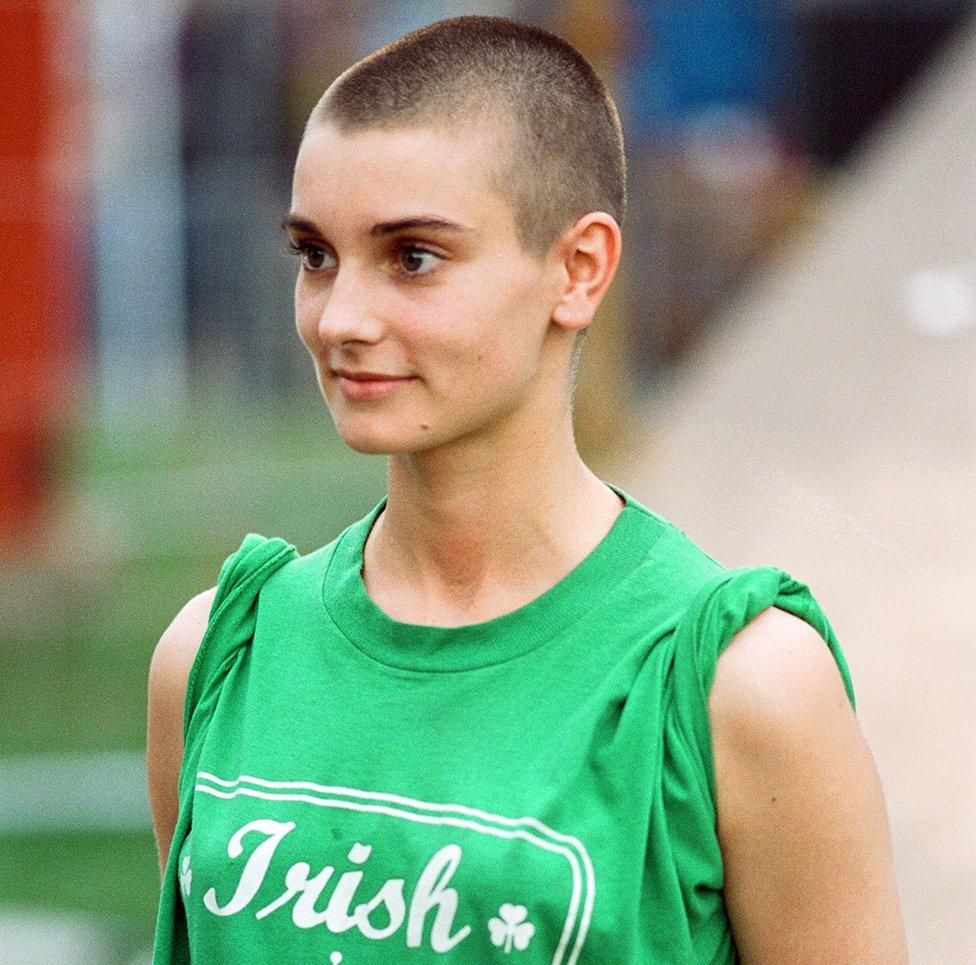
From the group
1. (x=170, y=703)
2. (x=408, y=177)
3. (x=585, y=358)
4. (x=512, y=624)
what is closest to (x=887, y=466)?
(x=170, y=703)

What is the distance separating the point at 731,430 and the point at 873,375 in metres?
0.49

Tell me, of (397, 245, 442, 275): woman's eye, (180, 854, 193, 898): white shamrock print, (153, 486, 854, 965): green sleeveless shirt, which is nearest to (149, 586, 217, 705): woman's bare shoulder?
(153, 486, 854, 965): green sleeveless shirt

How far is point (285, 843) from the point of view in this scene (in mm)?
2045

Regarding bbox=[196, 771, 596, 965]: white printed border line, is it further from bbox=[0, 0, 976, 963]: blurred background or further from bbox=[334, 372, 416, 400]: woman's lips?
bbox=[0, 0, 976, 963]: blurred background

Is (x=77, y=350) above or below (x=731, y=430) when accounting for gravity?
above

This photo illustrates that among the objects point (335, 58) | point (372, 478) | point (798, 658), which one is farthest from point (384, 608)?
point (335, 58)

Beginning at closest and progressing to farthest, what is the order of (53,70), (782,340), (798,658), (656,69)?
(798,658) → (782,340) → (53,70) → (656,69)

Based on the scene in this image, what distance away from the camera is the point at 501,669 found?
2.05 m

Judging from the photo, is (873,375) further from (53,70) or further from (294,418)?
(294,418)

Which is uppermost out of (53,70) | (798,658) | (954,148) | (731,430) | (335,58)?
(335,58)

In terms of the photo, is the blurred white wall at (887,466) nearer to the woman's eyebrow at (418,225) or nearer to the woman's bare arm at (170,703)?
the woman's bare arm at (170,703)

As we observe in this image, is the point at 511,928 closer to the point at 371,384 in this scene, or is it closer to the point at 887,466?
the point at 371,384

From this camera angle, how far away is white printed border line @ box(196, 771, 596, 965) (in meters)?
1.91

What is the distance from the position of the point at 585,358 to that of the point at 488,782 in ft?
27.0
